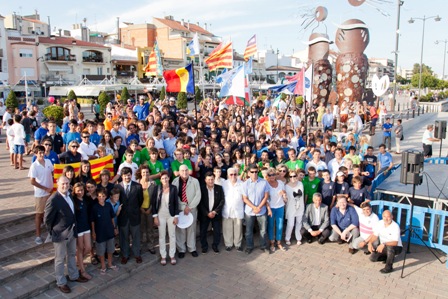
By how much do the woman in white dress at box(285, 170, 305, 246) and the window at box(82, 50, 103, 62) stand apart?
4955cm

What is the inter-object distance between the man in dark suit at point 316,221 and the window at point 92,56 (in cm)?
4975

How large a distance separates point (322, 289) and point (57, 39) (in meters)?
52.4

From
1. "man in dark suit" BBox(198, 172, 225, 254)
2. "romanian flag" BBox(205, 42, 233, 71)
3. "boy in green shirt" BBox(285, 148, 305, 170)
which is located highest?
"romanian flag" BBox(205, 42, 233, 71)

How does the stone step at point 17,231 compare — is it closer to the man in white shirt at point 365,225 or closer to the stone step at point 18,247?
the stone step at point 18,247

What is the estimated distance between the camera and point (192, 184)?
710 centimetres

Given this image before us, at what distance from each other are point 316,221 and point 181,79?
4.83m

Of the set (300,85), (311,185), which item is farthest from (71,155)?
(300,85)

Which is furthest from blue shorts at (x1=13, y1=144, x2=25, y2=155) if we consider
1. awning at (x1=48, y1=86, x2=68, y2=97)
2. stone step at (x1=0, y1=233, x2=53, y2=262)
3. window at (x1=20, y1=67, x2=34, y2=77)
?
window at (x1=20, y1=67, x2=34, y2=77)

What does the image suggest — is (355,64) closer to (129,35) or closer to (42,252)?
(42,252)

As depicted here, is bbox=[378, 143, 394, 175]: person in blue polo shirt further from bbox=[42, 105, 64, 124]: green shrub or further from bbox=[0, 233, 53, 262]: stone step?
bbox=[42, 105, 64, 124]: green shrub

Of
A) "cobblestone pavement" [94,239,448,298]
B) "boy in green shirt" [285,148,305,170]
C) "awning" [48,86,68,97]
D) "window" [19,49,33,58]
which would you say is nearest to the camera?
"cobblestone pavement" [94,239,448,298]

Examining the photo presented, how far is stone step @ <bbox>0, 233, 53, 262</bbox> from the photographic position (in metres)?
6.29

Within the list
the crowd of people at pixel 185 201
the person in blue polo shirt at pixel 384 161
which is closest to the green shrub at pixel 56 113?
the crowd of people at pixel 185 201

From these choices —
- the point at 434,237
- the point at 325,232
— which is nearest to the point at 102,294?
the point at 325,232
